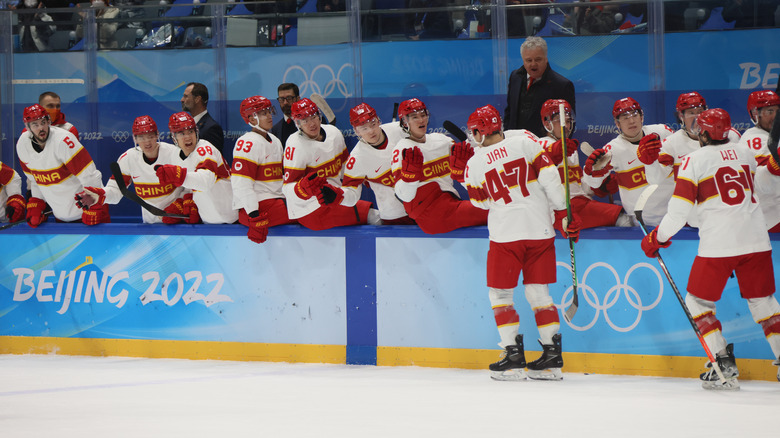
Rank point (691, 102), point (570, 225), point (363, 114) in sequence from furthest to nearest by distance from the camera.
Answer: point (363, 114)
point (691, 102)
point (570, 225)

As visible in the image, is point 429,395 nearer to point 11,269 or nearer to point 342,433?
point 342,433

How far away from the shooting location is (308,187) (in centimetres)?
547

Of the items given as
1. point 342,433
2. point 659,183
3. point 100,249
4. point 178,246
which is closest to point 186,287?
point 178,246

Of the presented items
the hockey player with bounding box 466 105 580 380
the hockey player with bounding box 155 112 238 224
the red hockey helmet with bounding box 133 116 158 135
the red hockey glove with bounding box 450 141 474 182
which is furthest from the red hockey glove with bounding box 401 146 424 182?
the red hockey helmet with bounding box 133 116 158 135

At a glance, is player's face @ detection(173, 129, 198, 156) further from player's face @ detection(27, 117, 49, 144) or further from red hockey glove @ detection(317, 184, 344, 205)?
red hockey glove @ detection(317, 184, 344, 205)

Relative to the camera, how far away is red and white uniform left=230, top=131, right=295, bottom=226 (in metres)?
5.72

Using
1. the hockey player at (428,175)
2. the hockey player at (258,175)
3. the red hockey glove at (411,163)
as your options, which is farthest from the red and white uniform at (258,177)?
the red hockey glove at (411,163)

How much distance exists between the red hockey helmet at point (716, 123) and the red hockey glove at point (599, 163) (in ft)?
2.42

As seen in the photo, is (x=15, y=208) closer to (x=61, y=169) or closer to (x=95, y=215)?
(x=61, y=169)

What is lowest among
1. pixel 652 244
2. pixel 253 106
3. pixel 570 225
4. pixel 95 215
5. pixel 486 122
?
pixel 652 244

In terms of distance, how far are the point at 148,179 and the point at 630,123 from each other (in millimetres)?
3106

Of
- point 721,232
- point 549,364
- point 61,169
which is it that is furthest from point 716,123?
point 61,169

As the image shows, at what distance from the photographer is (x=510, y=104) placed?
19.3 feet

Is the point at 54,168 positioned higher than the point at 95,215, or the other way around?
the point at 54,168
